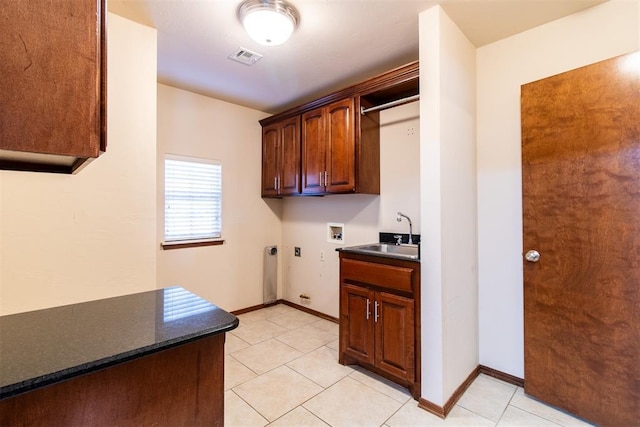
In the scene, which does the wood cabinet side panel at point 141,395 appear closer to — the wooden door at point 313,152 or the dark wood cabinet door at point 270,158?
the wooden door at point 313,152

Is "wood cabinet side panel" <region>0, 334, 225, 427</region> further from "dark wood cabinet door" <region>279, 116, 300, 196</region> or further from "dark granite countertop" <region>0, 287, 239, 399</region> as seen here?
"dark wood cabinet door" <region>279, 116, 300, 196</region>

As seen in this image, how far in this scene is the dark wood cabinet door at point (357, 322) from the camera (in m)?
2.31

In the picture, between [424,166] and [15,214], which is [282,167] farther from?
[15,214]

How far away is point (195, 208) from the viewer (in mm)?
3377

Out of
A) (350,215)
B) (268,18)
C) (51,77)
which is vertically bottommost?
(350,215)

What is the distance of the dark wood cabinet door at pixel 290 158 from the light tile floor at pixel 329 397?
1634 millimetres

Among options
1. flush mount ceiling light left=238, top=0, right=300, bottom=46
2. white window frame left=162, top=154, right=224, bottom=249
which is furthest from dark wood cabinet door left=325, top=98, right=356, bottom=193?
white window frame left=162, top=154, right=224, bottom=249

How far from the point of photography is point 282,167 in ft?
11.7

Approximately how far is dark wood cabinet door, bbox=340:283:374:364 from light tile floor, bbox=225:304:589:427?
17cm

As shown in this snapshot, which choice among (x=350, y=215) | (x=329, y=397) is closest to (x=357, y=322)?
(x=329, y=397)

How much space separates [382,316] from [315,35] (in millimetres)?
2084

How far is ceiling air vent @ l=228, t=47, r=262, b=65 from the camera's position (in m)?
2.43

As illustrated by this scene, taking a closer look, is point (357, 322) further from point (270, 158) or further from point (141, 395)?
point (270, 158)

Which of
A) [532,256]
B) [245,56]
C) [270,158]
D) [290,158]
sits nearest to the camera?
[532,256]
